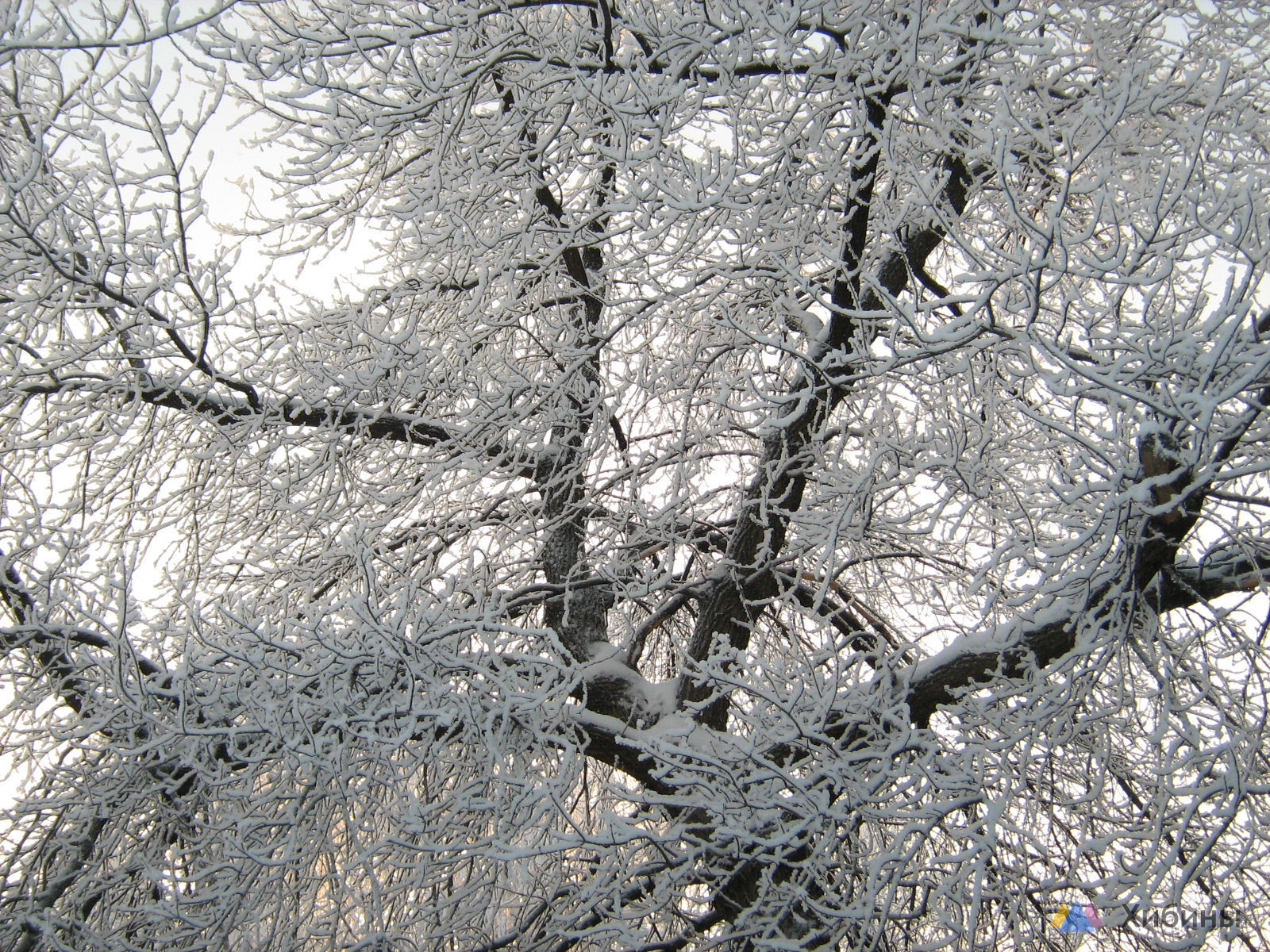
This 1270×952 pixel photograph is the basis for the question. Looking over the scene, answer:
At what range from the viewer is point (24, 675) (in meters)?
3.92

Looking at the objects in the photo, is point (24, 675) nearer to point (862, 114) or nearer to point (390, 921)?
point (390, 921)

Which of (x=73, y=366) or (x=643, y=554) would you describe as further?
(x=643, y=554)

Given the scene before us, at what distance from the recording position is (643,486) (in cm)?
490

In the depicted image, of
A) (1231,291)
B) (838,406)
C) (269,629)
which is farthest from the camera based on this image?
(838,406)

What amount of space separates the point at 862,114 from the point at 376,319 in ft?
10.5

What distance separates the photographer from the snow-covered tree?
3.08m

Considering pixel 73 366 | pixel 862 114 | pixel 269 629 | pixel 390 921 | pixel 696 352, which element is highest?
pixel 862 114

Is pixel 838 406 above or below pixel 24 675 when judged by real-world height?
above

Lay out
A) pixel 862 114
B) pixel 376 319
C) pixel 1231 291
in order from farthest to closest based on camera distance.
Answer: pixel 376 319 → pixel 862 114 → pixel 1231 291

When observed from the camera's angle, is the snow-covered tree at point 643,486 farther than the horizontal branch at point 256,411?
No

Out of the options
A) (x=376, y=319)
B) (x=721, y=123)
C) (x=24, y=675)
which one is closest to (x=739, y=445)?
(x=721, y=123)

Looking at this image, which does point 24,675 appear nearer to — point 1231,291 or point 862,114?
point 862,114

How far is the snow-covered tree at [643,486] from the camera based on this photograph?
3.08 meters

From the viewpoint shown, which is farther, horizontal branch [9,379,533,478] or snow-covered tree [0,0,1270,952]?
horizontal branch [9,379,533,478]
